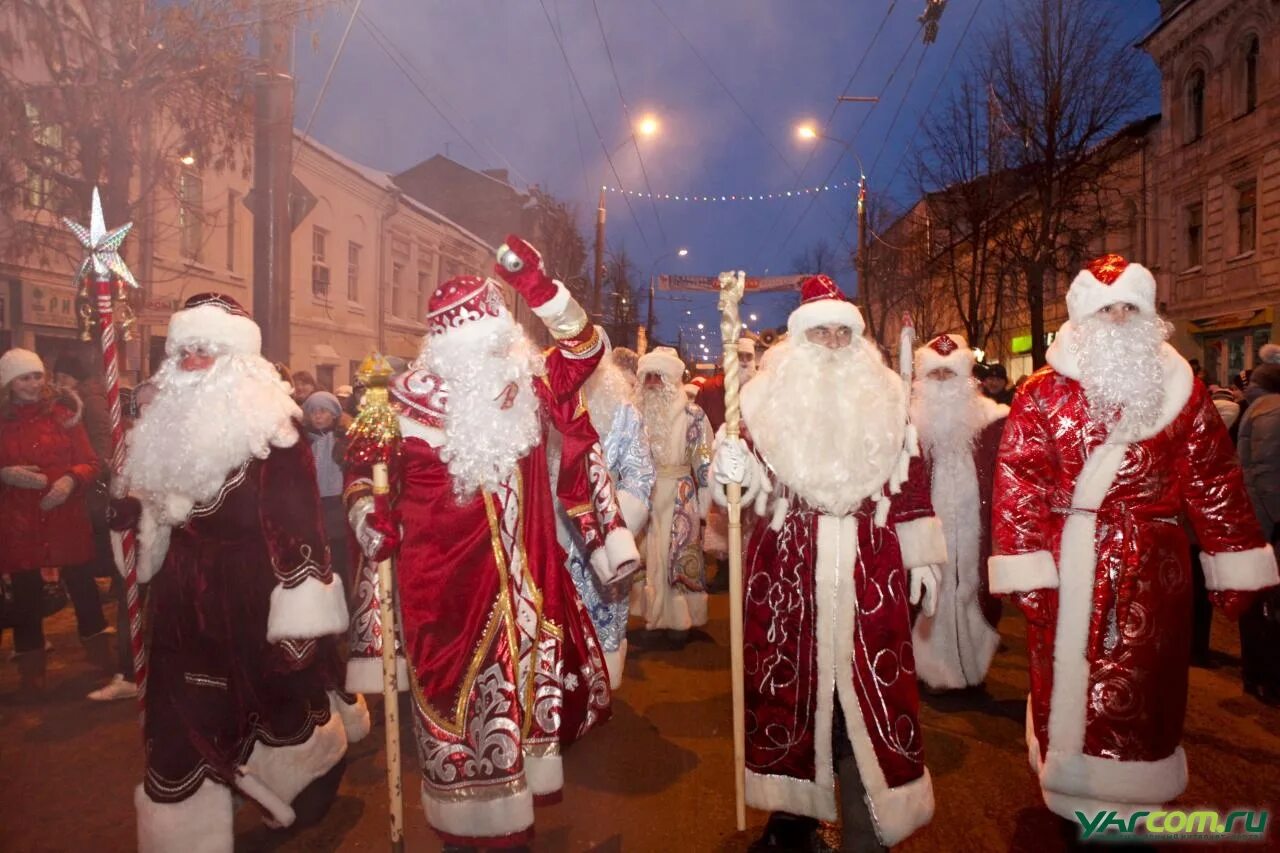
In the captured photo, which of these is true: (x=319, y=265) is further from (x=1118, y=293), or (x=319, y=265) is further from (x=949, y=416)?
(x=1118, y=293)

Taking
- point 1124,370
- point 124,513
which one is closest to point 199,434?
point 124,513

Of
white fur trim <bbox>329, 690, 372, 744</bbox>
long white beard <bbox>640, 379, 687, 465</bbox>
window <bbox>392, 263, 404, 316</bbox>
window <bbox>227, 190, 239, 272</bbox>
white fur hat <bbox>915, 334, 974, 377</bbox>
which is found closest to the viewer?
white fur trim <bbox>329, 690, 372, 744</bbox>

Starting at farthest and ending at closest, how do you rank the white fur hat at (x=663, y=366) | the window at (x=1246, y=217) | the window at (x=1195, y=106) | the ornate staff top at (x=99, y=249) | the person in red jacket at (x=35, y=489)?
the window at (x=1195, y=106) < the window at (x=1246, y=217) < the white fur hat at (x=663, y=366) < the person in red jacket at (x=35, y=489) < the ornate staff top at (x=99, y=249)

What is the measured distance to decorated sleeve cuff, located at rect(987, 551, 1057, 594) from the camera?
357 centimetres

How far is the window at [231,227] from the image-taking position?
1742 cm

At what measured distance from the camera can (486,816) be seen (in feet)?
10.6

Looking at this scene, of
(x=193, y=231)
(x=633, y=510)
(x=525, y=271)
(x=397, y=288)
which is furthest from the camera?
(x=397, y=288)

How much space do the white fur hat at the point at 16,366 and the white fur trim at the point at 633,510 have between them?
4.20m

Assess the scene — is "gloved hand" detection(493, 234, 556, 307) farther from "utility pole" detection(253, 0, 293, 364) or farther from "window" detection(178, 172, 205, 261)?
"window" detection(178, 172, 205, 261)

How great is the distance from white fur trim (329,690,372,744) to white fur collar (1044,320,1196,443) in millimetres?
3726

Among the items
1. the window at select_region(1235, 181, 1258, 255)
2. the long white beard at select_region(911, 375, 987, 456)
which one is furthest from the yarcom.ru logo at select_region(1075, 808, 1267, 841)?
the window at select_region(1235, 181, 1258, 255)

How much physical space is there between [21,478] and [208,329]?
337 cm

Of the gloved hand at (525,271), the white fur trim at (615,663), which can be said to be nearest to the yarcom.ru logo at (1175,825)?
the white fur trim at (615,663)

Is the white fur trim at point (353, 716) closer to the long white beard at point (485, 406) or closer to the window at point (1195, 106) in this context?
the long white beard at point (485, 406)
